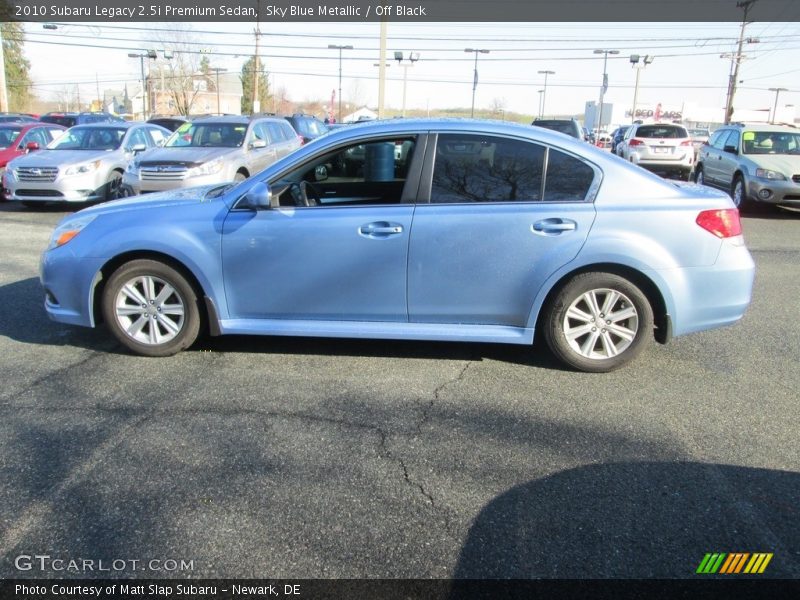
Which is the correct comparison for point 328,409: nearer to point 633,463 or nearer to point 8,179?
point 633,463

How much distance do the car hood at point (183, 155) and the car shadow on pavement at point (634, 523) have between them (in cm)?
934

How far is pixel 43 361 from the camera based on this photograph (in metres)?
4.55

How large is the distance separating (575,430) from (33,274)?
6264 millimetres

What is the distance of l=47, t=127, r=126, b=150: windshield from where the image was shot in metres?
12.7

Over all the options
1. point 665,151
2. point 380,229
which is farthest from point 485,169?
point 665,151

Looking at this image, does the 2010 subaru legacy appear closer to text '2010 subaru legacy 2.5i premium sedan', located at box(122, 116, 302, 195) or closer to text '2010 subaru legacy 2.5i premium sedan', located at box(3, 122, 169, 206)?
text '2010 subaru legacy 2.5i premium sedan', located at box(122, 116, 302, 195)

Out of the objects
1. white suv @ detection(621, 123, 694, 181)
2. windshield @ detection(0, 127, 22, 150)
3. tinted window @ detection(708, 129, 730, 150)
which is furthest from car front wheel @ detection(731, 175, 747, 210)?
windshield @ detection(0, 127, 22, 150)

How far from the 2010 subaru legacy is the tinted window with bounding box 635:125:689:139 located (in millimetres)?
16995

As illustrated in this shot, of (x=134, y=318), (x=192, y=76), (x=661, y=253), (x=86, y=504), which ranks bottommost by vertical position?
(x=86, y=504)

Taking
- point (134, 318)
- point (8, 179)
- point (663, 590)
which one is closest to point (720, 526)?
point (663, 590)

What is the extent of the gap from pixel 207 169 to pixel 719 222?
8.58 metres

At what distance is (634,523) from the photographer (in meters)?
2.75

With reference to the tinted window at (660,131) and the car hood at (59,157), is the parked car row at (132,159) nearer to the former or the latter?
the car hood at (59,157)

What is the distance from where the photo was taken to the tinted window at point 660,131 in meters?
19.7
